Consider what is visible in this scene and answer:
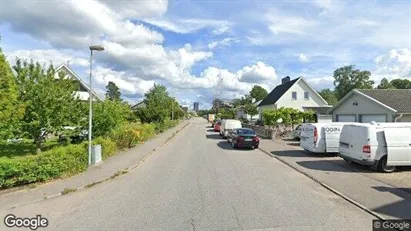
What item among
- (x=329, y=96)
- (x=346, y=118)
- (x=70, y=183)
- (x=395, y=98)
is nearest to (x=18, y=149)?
(x=70, y=183)

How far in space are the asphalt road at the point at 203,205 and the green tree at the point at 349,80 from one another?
7773cm

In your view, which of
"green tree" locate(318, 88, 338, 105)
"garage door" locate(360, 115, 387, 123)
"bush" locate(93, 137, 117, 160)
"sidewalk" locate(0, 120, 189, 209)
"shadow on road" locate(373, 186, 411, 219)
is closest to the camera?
"shadow on road" locate(373, 186, 411, 219)

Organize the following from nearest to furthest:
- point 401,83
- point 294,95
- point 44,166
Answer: point 44,166
point 294,95
point 401,83

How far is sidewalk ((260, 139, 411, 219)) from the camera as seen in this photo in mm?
7398

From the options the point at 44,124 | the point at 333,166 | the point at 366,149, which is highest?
the point at 44,124

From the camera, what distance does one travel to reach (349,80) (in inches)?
3263

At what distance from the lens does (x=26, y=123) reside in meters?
16.7

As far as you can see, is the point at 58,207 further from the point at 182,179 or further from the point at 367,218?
the point at 367,218

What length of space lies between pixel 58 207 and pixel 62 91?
11.3 meters

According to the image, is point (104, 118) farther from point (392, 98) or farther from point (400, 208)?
point (392, 98)

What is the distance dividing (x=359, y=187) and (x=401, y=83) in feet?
272

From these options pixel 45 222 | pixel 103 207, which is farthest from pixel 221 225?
pixel 45 222

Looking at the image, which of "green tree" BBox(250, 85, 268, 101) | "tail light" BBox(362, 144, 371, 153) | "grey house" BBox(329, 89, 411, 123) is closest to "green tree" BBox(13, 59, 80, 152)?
"tail light" BBox(362, 144, 371, 153)

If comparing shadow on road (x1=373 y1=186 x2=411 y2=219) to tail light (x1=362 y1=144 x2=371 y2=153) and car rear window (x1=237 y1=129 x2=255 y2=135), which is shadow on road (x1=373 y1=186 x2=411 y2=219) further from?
car rear window (x1=237 y1=129 x2=255 y2=135)
